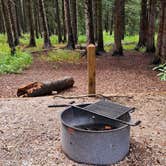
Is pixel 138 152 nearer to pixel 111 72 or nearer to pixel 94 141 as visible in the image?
pixel 94 141

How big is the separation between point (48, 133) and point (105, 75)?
256 inches

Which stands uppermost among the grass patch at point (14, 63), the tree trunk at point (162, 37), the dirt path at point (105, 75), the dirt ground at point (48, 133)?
the tree trunk at point (162, 37)

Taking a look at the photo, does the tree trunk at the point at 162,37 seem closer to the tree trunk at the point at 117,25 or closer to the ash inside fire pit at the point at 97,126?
the tree trunk at the point at 117,25

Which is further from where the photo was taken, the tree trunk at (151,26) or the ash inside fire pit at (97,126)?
A: the tree trunk at (151,26)

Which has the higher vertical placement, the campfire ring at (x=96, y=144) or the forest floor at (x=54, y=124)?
the campfire ring at (x=96, y=144)

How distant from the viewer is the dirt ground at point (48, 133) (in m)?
4.29

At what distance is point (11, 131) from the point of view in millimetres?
5215

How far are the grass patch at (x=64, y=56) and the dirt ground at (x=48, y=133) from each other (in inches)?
336

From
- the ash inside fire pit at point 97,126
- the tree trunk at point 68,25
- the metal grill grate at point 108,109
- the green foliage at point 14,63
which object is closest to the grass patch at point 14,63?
the green foliage at point 14,63

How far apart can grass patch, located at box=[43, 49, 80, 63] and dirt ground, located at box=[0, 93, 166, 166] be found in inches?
336

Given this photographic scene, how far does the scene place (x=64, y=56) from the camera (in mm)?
15977

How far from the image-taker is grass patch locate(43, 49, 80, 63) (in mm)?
15367

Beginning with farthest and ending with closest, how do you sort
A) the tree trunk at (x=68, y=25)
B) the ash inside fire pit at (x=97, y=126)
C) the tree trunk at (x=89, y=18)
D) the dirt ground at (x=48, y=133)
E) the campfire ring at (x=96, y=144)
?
the tree trunk at (x=68, y=25)
the tree trunk at (x=89, y=18)
the ash inside fire pit at (x=97, y=126)
the dirt ground at (x=48, y=133)
the campfire ring at (x=96, y=144)

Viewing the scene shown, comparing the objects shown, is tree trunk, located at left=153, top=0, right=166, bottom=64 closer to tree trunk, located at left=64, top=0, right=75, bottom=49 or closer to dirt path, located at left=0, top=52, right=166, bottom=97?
dirt path, located at left=0, top=52, right=166, bottom=97
